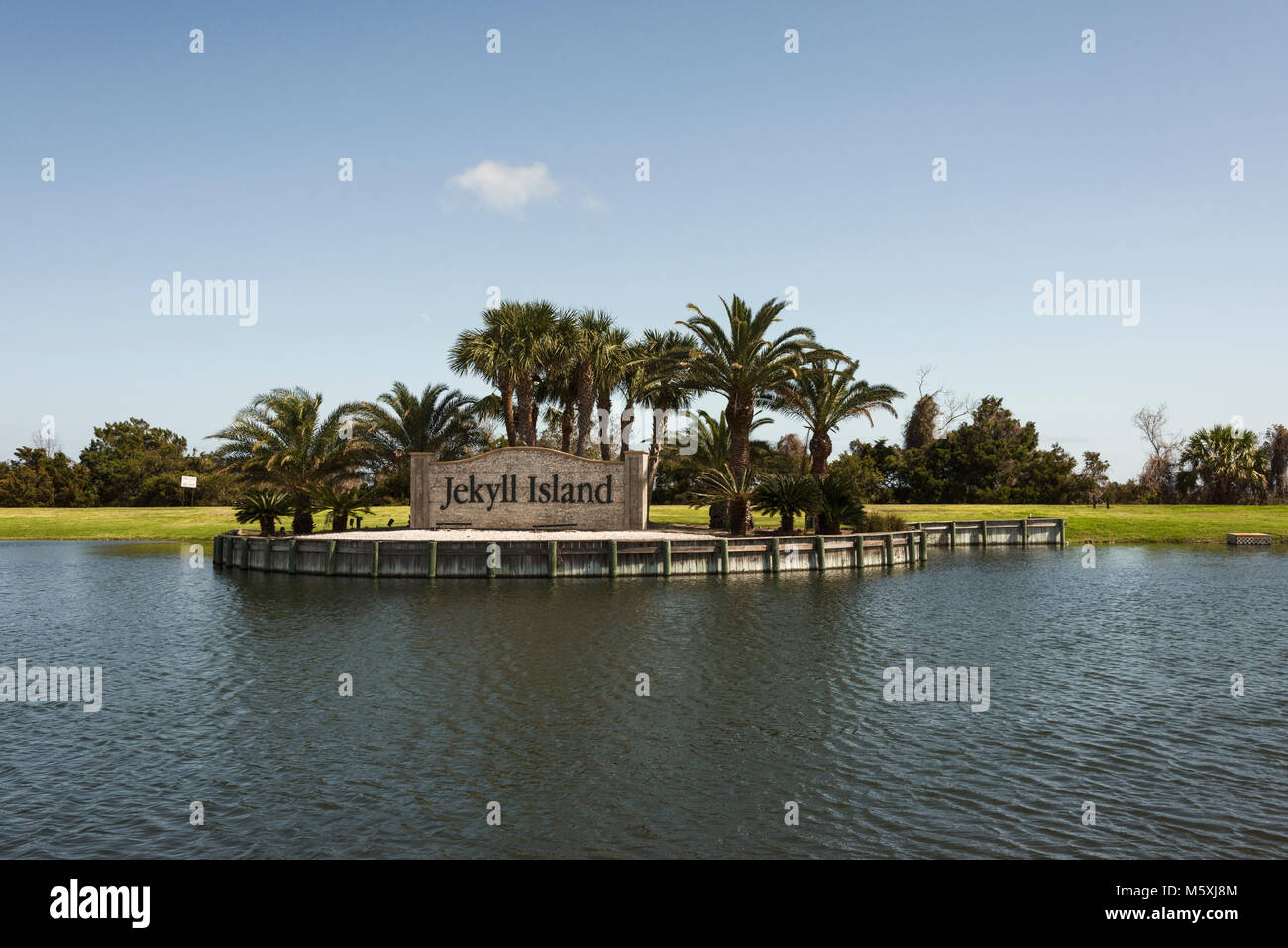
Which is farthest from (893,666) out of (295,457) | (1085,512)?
(1085,512)

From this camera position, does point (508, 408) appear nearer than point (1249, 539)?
Yes

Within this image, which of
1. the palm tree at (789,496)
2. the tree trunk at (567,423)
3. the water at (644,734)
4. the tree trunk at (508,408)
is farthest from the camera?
the tree trunk at (567,423)

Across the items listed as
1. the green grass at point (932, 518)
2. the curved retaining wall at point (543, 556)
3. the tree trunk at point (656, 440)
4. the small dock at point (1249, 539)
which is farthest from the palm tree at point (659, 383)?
the small dock at point (1249, 539)

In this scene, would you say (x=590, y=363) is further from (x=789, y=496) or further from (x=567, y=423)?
(x=789, y=496)

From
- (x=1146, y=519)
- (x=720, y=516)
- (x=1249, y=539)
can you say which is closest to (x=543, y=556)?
(x=720, y=516)

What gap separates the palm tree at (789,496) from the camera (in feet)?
127

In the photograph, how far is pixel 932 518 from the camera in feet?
198

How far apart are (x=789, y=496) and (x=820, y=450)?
1109 cm

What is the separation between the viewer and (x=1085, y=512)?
212 ft

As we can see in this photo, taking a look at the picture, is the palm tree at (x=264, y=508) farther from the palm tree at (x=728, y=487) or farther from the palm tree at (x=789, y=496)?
the palm tree at (x=789, y=496)

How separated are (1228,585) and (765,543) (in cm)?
1656

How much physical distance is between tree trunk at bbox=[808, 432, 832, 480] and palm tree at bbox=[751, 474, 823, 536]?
9.71 meters

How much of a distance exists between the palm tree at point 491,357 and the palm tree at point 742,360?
11.0m
